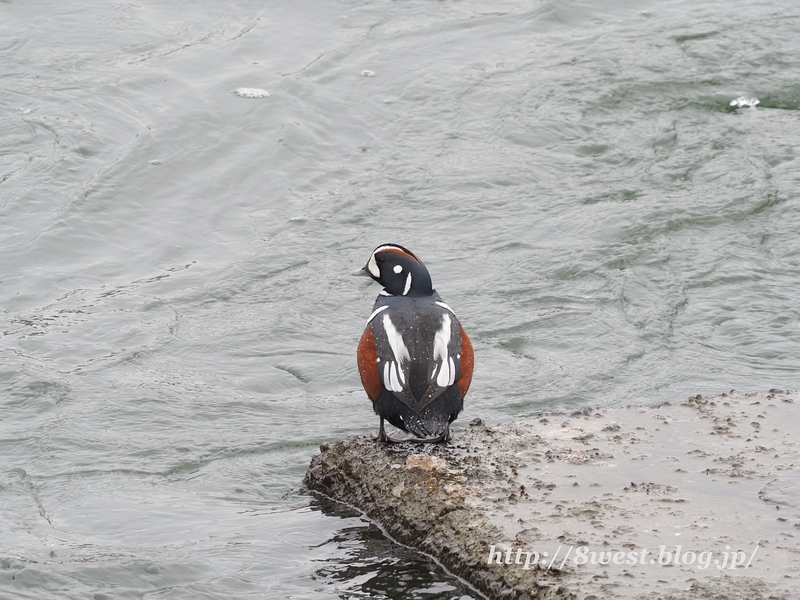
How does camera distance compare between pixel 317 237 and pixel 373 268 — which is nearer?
pixel 373 268

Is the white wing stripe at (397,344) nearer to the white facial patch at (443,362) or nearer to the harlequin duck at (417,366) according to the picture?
the harlequin duck at (417,366)

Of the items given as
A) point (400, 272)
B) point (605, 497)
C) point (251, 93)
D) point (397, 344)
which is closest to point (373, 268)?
point (400, 272)

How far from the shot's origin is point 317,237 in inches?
422

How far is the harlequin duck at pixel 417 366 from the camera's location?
589cm

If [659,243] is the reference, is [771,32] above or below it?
above

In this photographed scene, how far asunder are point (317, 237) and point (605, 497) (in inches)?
236

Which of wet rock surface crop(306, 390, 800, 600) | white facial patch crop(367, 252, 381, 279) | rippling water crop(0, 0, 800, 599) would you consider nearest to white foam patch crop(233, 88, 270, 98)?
rippling water crop(0, 0, 800, 599)

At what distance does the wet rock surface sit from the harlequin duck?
177 mm

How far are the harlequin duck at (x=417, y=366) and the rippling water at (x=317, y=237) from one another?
2.03 ft

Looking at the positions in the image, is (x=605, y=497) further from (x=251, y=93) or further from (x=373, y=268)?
(x=251, y=93)

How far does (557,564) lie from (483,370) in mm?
4221

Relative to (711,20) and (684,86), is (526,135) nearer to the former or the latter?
(684,86)

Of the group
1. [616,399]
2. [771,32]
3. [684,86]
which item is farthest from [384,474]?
[771,32]

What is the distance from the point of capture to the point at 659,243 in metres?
10.5
